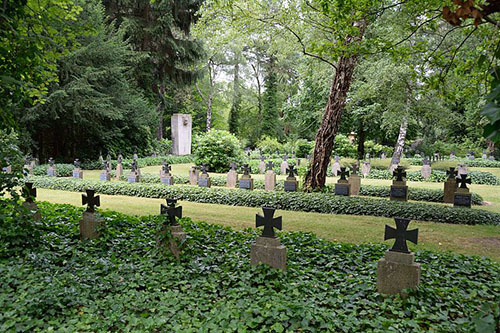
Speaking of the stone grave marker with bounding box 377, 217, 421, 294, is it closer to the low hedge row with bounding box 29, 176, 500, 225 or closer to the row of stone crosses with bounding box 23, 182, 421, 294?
the row of stone crosses with bounding box 23, 182, 421, 294

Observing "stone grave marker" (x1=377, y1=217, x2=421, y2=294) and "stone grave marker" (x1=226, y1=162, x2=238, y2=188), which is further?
"stone grave marker" (x1=226, y1=162, x2=238, y2=188)

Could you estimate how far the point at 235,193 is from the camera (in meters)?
11.1

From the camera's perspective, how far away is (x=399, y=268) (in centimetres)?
404

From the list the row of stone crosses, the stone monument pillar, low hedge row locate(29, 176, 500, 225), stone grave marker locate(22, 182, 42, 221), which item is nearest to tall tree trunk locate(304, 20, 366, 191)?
low hedge row locate(29, 176, 500, 225)

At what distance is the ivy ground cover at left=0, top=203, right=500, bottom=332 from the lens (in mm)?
3453

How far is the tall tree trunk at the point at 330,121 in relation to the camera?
1112cm

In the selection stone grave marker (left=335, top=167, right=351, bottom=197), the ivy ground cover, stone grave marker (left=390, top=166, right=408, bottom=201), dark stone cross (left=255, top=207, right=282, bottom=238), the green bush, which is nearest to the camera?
the ivy ground cover

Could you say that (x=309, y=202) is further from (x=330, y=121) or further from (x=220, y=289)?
(x=220, y=289)

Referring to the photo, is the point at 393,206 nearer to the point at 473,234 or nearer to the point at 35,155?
the point at 473,234

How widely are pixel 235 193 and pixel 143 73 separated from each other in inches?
791

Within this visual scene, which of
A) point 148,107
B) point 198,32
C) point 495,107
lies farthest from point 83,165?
point 495,107

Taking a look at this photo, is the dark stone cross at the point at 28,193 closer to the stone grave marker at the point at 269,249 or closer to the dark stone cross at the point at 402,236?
the stone grave marker at the point at 269,249

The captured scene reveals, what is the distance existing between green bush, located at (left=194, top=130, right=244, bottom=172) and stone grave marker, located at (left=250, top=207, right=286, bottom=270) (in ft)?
47.9

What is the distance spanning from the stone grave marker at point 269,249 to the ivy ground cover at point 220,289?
0.14m
